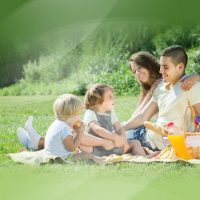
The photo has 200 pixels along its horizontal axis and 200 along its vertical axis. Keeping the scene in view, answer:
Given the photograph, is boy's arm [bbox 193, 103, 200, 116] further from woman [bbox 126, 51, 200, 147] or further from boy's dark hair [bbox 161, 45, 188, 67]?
woman [bbox 126, 51, 200, 147]

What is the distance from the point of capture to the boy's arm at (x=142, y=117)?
4.77 m

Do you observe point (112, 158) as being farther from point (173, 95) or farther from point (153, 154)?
point (173, 95)

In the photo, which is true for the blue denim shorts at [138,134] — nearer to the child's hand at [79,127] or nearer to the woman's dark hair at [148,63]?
the woman's dark hair at [148,63]

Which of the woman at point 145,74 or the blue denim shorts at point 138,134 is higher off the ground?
the woman at point 145,74

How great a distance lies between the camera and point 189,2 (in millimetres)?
5223

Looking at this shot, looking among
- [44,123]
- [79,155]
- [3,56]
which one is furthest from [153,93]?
[3,56]

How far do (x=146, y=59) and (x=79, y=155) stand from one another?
1.02 meters

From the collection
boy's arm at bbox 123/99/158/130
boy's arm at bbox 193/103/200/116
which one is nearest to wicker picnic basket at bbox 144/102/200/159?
boy's arm at bbox 193/103/200/116

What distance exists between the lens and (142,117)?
4.77 m

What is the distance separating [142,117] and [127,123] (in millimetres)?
113

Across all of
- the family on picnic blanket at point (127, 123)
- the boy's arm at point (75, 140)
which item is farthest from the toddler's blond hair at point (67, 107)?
the boy's arm at point (75, 140)

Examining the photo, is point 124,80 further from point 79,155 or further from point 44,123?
point 79,155

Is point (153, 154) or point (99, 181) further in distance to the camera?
point (153, 154)

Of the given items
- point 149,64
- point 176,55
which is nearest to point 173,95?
point 176,55
